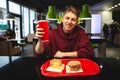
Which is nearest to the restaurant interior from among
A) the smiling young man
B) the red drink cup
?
the smiling young man

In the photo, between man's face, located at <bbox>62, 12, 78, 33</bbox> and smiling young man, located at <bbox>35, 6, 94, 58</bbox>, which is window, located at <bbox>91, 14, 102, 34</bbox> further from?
man's face, located at <bbox>62, 12, 78, 33</bbox>

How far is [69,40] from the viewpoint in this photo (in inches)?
83.6

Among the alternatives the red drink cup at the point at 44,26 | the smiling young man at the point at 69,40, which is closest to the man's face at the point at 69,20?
the smiling young man at the point at 69,40

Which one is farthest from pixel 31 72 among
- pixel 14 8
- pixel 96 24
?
pixel 96 24

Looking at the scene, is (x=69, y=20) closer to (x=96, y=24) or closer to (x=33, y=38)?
(x=33, y=38)

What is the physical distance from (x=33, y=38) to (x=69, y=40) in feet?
12.8

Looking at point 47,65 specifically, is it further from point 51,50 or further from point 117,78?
point 51,50

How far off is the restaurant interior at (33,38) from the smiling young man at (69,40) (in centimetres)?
15

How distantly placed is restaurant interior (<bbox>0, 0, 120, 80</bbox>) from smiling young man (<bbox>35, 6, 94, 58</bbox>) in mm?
154

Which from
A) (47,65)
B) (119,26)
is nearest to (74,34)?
(47,65)

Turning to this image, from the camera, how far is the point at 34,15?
63.2 feet

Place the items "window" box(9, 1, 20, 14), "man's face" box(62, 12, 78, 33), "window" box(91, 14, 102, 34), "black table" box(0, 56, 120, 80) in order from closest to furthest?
"black table" box(0, 56, 120, 80) < "man's face" box(62, 12, 78, 33) < "window" box(9, 1, 20, 14) < "window" box(91, 14, 102, 34)

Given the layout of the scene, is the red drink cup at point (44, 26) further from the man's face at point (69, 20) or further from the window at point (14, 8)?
the window at point (14, 8)

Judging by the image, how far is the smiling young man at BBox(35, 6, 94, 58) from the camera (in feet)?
6.64
